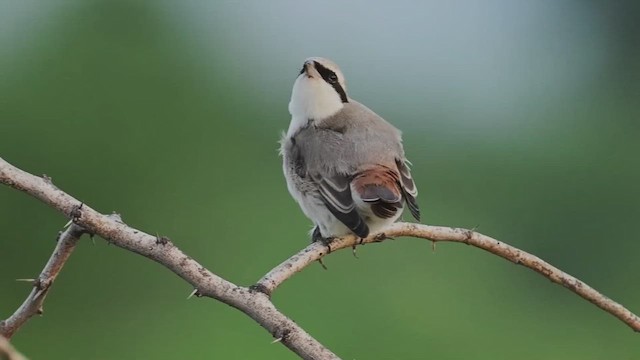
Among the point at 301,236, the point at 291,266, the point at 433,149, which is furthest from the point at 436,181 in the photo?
the point at 291,266

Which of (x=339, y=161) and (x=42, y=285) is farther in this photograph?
(x=339, y=161)

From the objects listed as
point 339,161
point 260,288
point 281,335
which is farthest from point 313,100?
point 281,335

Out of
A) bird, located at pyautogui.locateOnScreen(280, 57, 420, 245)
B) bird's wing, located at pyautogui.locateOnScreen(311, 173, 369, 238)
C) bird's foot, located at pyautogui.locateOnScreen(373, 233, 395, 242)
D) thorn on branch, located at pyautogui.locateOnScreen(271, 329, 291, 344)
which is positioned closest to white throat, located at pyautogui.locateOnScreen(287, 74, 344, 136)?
bird, located at pyautogui.locateOnScreen(280, 57, 420, 245)

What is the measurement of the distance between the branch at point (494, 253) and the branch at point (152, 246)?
0.23ft

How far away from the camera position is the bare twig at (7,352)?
618mm

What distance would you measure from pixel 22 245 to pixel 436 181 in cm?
201

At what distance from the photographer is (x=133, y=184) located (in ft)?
16.0

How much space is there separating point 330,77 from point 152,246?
943mm

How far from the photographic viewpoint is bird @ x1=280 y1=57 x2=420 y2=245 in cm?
183

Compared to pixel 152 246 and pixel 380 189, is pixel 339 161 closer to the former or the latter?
pixel 380 189

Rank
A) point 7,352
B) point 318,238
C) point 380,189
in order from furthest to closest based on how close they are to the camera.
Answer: point 318,238 < point 380,189 < point 7,352

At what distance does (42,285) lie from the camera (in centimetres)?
119


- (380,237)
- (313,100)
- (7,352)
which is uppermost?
(313,100)

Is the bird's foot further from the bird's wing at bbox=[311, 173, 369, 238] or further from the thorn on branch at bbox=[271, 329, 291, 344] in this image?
the thorn on branch at bbox=[271, 329, 291, 344]
